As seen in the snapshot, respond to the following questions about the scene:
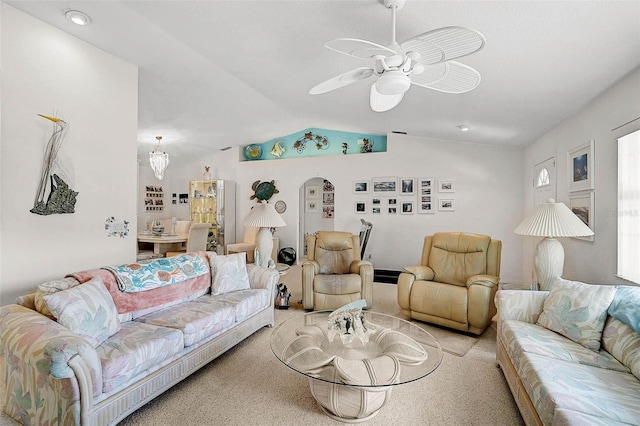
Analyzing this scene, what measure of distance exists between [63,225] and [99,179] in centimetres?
53

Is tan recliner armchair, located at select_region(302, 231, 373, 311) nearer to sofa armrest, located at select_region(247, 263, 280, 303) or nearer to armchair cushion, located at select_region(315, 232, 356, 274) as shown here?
armchair cushion, located at select_region(315, 232, 356, 274)

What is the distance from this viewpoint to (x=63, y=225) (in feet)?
9.20

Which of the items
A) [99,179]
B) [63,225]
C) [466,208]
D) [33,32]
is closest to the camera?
[33,32]

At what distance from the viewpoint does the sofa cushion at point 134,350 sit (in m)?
1.71

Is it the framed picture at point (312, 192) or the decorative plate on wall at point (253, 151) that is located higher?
the decorative plate on wall at point (253, 151)

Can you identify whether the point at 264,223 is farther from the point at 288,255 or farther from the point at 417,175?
the point at 417,175

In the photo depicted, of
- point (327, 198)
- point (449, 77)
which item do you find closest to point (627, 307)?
point (449, 77)

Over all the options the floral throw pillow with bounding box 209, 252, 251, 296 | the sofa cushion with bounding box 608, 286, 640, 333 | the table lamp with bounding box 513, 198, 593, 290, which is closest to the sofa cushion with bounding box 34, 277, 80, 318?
the floral throw pillow with bounding box 209, 252, 251, 296

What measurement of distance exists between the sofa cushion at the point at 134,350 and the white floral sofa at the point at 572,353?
210 centimetres

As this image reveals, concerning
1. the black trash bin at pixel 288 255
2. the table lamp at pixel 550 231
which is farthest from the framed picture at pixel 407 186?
the table lamp at pixel 550 231

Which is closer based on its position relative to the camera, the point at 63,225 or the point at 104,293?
the point at 104,293

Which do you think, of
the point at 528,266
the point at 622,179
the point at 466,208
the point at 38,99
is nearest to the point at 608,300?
the point at 622,179

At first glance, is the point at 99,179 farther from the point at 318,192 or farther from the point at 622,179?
the point at 318,192

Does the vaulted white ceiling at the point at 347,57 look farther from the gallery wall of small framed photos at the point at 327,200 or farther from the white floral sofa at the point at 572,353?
the gallery wall of small framed photos at the point at 327,200
